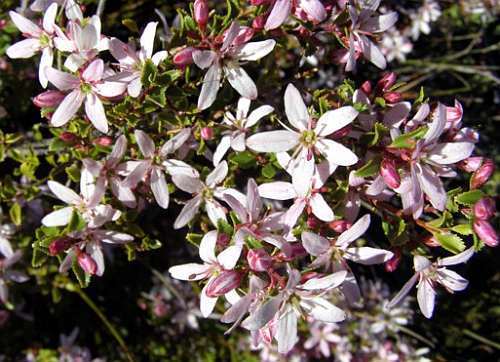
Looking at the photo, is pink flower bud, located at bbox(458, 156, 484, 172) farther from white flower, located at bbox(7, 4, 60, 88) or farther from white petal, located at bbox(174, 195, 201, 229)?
white flower, located at bbox(7, 4, 60, 88)

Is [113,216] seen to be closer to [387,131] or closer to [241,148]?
[241,148]

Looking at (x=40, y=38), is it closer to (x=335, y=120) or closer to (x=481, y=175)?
(x=335, y=120)

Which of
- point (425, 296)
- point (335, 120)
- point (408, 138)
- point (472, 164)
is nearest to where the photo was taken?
point (408, 138)

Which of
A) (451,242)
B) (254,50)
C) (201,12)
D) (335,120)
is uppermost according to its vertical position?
(201,12)

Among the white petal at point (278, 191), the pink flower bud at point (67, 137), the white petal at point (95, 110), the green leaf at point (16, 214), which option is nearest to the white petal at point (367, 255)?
the white petal at point (278, 191)

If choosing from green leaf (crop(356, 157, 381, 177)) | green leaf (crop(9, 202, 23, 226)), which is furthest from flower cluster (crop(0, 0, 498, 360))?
green leaf (crop(9, 202, 23, 226))

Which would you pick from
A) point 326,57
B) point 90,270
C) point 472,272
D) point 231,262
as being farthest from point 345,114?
point 472,272

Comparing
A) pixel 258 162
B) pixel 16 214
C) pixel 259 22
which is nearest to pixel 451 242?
pixel 258 162

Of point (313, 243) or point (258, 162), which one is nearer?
point (313, 243)
